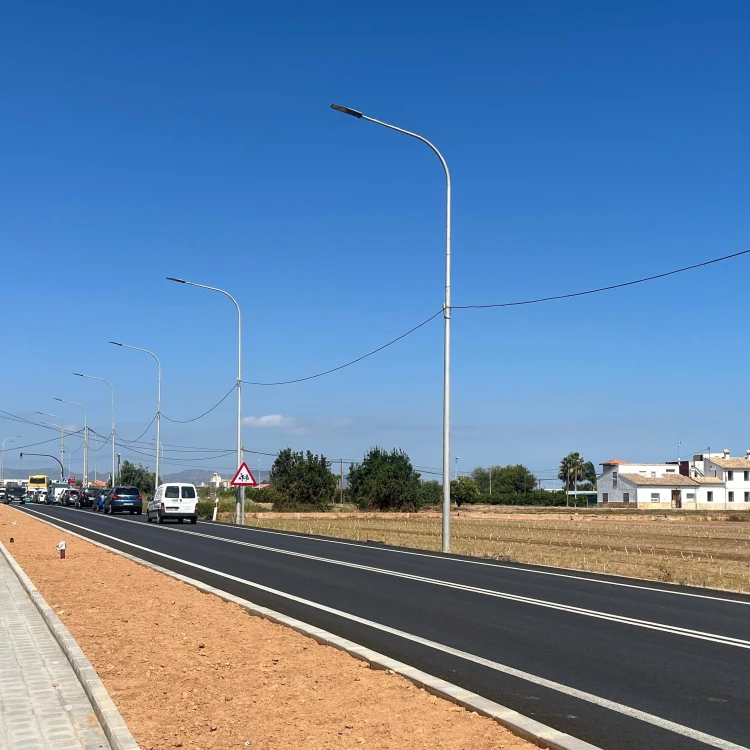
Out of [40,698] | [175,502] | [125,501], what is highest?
[175,502]

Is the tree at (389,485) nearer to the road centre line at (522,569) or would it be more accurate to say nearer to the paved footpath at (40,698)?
the road centre line at (522,569)

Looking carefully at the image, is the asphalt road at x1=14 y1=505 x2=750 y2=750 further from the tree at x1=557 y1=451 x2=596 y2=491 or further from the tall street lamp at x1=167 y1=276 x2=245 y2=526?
the tree at x1=557 y1=451 x2=596 y2=491

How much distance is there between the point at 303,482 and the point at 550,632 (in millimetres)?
64287

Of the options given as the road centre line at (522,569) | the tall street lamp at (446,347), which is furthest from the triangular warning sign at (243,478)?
the tall street lamp at (446,347)

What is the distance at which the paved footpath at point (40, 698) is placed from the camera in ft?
20.1

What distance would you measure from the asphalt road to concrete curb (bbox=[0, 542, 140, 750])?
9.41 ft

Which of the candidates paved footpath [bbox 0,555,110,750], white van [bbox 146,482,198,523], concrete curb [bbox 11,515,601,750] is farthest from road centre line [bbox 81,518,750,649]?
white van [bbox 146,482,198,523]

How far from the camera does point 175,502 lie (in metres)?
41.4

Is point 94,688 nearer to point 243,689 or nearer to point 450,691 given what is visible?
point 243,689

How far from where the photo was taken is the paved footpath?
20.1ft

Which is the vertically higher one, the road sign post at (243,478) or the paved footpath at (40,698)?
the road sign post at (243,478)

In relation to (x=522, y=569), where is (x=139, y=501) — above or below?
above

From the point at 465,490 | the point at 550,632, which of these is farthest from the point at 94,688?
the point at 465,490

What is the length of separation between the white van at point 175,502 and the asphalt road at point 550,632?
68.7 feet
